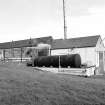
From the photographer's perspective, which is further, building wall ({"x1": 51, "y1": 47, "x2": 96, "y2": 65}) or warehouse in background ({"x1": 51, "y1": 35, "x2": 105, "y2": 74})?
warehouse in background ({"x1": 51, "y1": 35, "x2": 105, "y2": 74})

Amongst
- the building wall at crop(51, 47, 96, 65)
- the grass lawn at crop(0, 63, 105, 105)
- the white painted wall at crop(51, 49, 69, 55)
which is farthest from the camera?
the white painted wall at crop(51, 49, 69, 55)

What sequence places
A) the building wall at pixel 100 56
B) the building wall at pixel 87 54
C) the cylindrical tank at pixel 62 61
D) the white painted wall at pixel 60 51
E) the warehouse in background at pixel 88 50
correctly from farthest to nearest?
the white painted wall at pixel 60 51 < the building wall at pixel 100 56 < the warehouse in background at pixel 88 50 < the building wall at pixel 87 54 < the cylindrical tank at pixel 62 61

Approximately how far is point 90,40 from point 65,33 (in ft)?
39.8

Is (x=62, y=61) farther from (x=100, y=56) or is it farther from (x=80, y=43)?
(x=100, y=56)

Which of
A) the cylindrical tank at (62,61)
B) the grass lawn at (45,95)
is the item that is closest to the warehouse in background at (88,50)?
the cylindrical tank at (62,61)

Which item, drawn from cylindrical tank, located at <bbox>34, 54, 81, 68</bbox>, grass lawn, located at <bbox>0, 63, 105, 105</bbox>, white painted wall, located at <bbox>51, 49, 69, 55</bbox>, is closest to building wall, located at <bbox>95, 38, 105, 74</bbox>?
white painted wall, located at <bbox>51, 49, 69, 55</bbox>

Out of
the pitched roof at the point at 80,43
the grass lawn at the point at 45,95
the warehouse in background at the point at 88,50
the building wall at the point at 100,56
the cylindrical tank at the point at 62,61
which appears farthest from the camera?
the building wall at the point at 100,56

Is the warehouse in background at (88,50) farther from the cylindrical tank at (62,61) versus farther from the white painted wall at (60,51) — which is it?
the cylindrical tank at (62,61)

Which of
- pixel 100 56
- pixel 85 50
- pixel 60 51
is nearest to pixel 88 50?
pixel 85 50

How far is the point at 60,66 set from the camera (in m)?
18.6

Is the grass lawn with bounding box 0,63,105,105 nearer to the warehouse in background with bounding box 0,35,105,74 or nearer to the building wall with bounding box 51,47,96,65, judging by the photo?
the warehouse in background with bounding box 0,35,105,74

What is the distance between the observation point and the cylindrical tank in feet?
59.4

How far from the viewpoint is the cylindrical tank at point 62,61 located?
1811 centimetres

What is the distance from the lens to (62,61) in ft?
61.0
